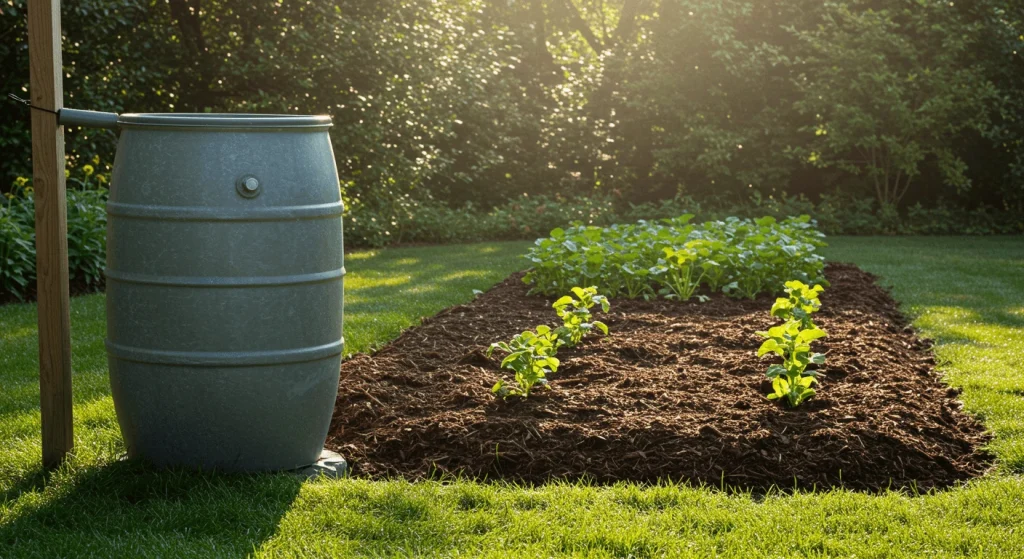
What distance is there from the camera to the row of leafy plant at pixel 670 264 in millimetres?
7074

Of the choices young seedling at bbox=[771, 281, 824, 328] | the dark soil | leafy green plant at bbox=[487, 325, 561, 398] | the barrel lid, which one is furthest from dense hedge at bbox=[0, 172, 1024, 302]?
the barrel lid

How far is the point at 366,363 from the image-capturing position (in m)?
5.17

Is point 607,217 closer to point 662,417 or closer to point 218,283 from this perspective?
point 662,417

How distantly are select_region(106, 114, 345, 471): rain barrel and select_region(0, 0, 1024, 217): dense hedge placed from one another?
6.32 metres

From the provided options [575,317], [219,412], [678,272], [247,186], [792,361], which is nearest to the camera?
[247,186]

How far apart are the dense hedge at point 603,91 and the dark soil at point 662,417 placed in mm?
6034

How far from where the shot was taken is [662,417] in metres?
4.11

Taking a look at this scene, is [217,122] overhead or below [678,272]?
overhead

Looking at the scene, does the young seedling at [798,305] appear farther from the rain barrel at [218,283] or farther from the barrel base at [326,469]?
the rain barrel at [218,283]

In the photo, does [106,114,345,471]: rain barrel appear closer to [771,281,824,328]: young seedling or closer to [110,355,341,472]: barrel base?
[110,355,341,472]: barrel base

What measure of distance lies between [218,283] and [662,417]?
6.11 ft

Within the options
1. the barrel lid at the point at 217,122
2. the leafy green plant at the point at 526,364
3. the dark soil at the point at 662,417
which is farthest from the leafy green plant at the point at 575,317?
the barrel lid at the point at 217,122

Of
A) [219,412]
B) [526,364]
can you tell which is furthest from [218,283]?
[526,364]

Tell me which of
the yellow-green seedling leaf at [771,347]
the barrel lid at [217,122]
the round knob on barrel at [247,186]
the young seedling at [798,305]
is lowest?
the yellow-green seedling leaf at [771,347]
